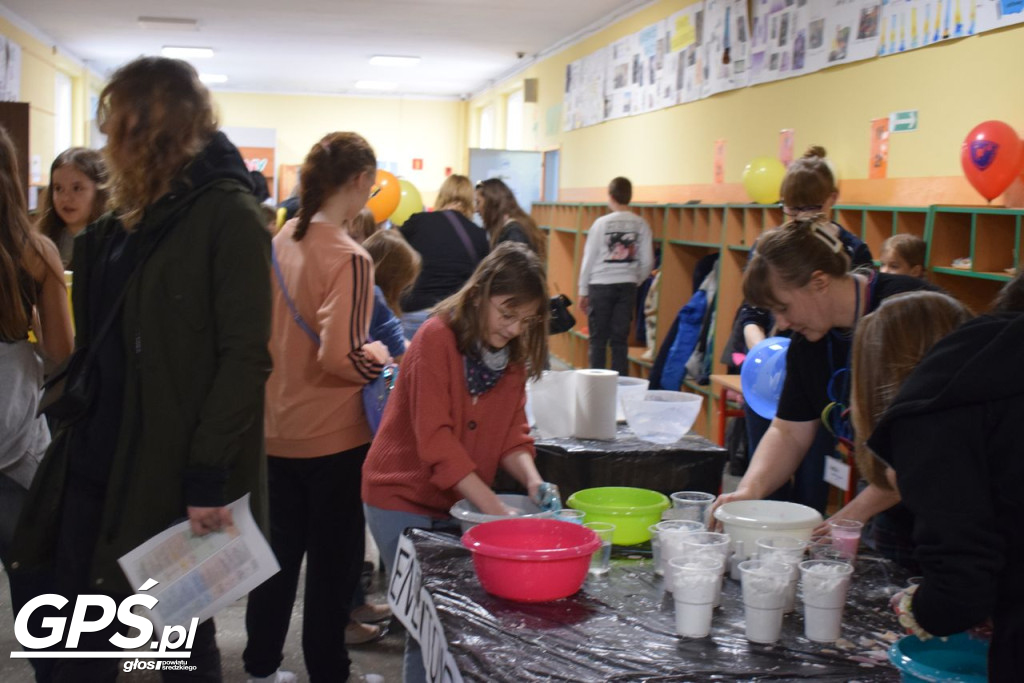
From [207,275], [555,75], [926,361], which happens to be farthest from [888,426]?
[555,75]

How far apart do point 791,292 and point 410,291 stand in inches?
108

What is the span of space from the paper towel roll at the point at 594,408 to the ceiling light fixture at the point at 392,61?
10088mm

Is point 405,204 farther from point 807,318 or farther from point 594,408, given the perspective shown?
point 807,318

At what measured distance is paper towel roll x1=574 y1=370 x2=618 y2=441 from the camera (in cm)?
290

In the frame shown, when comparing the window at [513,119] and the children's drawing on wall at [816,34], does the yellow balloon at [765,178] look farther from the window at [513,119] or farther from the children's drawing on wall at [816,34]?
the window at [513,119]

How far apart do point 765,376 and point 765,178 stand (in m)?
2.34

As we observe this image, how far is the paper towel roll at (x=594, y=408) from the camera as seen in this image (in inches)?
114

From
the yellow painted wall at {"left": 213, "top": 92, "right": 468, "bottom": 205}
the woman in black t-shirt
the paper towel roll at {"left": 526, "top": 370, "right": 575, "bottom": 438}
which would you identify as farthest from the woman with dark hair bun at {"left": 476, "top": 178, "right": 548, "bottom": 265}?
the yellow painted wall at {"left": 213, "top": 92, "right": 468, "bottom": 205}

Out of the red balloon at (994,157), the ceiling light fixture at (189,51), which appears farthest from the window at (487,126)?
the red balloon at (994,157)

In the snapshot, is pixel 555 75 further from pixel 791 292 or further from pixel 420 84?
pixel 791 292

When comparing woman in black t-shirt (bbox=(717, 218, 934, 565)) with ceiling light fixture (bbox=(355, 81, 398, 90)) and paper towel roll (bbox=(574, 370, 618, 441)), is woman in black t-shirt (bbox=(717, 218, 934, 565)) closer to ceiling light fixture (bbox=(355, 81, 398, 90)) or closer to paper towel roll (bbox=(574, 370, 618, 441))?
paper towel roll (bbox=(574, 370, 618, 441))

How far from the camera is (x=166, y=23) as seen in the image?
33.7 ft

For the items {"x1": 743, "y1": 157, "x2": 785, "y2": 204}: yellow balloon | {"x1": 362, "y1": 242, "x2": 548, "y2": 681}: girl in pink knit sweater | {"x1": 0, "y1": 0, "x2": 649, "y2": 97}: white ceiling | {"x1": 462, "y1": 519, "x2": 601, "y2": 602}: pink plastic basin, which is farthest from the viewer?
{"x1": 0, "y1": 0, "x2": 649, "y2": 97}: white ceiling

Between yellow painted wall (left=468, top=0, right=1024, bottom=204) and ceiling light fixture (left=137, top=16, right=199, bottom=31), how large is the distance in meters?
4.54
